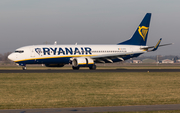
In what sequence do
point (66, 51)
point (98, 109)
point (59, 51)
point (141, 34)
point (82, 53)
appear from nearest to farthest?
point (98, 109)
point (59, 51)
point (66, 51)
point (82, 53)
point (141, 34)

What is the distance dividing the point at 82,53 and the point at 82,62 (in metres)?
3.57

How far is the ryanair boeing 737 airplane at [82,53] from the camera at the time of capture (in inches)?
2060

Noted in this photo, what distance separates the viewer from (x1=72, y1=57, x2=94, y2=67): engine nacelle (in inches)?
2069

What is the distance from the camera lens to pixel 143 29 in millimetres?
63469

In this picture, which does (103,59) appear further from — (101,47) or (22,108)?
(22,108)

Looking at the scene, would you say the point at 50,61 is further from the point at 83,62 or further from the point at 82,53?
the point at 82,53

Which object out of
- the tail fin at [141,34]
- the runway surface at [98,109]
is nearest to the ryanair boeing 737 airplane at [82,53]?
the tail fin at [141,34]

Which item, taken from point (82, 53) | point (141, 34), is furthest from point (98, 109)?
point (141, 34)

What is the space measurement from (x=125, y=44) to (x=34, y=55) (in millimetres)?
20758

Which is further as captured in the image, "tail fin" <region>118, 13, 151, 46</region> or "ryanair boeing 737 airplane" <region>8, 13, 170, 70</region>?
"tail fin" <region>118, 13, 151, 46</region>

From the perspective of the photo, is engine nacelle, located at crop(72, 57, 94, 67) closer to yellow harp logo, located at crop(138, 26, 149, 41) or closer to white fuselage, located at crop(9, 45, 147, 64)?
white fuselage, located at crop(9, 45, 147, 64)

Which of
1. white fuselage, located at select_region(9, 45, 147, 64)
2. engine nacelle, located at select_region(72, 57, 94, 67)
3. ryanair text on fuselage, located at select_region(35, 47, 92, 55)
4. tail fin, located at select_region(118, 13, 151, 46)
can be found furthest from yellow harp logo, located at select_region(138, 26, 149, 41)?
engine nacelle, located at select_region(72, 57, 94, 67)

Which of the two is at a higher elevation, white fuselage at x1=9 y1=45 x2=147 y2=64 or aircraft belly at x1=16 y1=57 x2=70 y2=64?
white fuselage at x1=9 y1=45 x2=147 y2=64

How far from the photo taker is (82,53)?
55844 mm
